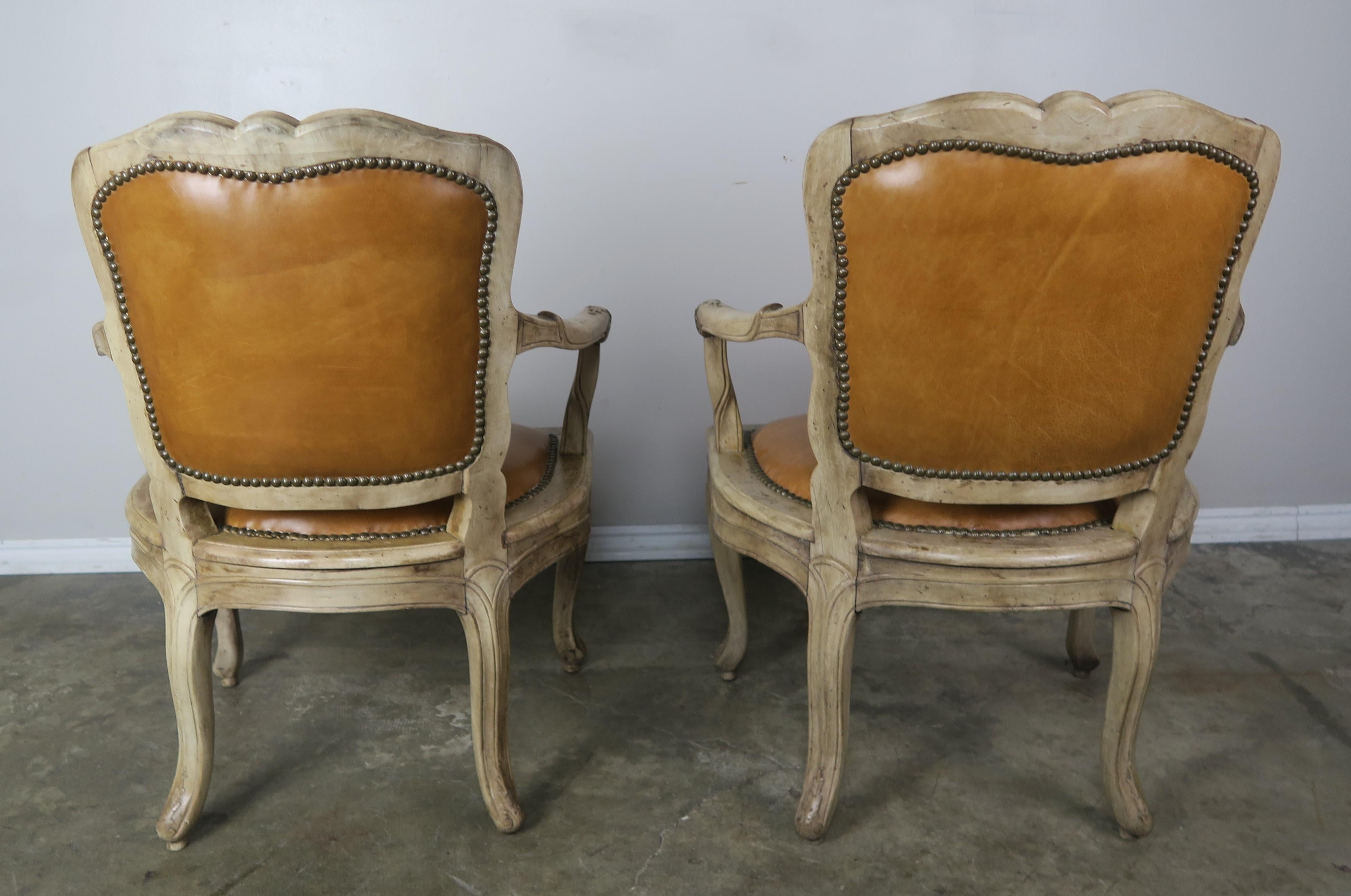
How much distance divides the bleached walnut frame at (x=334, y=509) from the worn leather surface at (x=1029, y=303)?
0.49 m

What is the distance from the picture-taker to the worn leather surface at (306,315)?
1.16m

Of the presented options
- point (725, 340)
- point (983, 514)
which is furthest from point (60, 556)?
point (983, 514)

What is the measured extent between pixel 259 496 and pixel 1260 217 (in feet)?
4.48

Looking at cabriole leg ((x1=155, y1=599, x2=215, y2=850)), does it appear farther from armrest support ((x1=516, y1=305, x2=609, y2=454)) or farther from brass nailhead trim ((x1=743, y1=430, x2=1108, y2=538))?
brass nailhead trim ((x1=743, y1=430, x2=1108, y2=538))

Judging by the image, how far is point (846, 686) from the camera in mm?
1428

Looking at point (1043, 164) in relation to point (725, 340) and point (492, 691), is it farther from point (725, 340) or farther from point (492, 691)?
point (492, 691)

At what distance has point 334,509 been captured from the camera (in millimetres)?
1334

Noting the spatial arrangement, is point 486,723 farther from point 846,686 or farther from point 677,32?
point 677,32

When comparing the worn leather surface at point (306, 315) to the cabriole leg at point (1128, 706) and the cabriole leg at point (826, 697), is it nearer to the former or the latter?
the cabriole leg at point (826, 697)

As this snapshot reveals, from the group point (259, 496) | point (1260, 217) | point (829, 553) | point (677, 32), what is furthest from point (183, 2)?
point (1260, 217)

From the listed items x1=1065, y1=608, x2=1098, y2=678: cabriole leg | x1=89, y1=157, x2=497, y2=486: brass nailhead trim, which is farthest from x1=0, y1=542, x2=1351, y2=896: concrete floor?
x1=89, y1=157, x2=497, y2=486: brass nailhead trim

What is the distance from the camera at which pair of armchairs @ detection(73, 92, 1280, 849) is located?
3.71ft

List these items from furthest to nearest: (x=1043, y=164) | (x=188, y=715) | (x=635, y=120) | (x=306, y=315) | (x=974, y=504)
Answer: (x=635, y=120), (x=188, y=715), (x=974, y=504), (x=306, y=315), (x=1043, y=164)

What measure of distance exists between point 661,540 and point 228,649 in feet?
3.59
